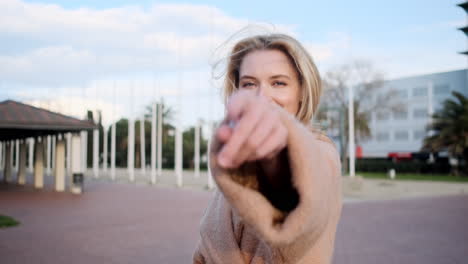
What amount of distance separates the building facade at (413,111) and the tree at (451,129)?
16654mm


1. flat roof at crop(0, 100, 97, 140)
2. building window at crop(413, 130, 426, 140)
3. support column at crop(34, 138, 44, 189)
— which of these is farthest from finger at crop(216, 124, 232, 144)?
building window at crop(413, 130, 426, 140)

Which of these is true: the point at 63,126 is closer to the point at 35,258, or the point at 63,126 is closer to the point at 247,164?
the point at 35,258

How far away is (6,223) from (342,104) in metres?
35.0

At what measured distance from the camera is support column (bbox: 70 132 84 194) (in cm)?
1930

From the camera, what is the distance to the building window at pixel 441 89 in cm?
5406

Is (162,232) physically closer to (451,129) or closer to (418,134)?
(451,129)

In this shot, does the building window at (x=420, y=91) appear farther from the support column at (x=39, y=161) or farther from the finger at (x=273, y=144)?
the finger at (x=273, y=144)

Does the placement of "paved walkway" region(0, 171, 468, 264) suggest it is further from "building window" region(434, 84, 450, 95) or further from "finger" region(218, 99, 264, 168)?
"building window" region(434, 84, 450, 95)

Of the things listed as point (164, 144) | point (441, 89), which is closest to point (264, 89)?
point (164, 144)

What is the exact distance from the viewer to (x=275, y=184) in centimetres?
74

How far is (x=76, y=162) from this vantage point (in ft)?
63.3

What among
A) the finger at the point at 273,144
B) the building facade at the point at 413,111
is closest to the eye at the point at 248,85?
the finger at the point at 273,144

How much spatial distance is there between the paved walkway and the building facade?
1671 inches

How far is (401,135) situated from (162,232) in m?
54.4
